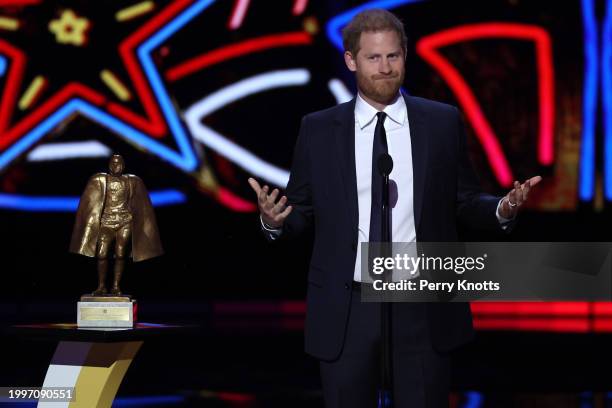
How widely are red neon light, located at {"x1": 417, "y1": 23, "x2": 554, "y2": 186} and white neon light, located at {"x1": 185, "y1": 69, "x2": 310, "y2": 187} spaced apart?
1.07 m

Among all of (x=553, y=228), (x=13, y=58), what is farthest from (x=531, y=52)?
(x=13, y=58)

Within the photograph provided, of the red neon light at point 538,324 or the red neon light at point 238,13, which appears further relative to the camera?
the red neon light at point 238,13

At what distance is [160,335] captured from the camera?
2.85 meters

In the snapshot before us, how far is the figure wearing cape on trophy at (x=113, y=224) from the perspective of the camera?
117 inches

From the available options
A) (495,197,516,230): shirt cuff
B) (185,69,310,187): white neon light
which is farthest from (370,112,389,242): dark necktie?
(185,69,310,187): white neon light

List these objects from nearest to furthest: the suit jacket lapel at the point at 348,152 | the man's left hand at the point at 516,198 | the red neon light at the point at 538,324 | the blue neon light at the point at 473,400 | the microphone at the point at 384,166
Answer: the microphone at the point at 384,166
the man's left hand at the point at 516,198
the suit jacket lapel at the point at 348,152
the blue neon light at the point at 473,400
the red neon light at the point at 538,324

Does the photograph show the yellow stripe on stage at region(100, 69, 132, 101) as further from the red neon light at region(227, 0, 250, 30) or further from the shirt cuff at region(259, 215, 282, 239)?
the shirt cuff at region(259, 215, 282, 239)

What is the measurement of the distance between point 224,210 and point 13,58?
208 centimetres

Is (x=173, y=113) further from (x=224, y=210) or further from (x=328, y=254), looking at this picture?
(x=328, y=254)

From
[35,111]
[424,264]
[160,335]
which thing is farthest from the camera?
[35,111]

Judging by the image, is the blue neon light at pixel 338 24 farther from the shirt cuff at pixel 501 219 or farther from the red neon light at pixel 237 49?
the shirt cuff at pixel 501 219

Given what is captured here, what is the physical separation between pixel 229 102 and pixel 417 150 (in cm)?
565

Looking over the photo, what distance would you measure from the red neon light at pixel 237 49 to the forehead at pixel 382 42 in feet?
18.6

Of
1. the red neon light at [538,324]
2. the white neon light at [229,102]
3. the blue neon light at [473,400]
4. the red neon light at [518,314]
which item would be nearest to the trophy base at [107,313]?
the blue neon light at [473,400]
